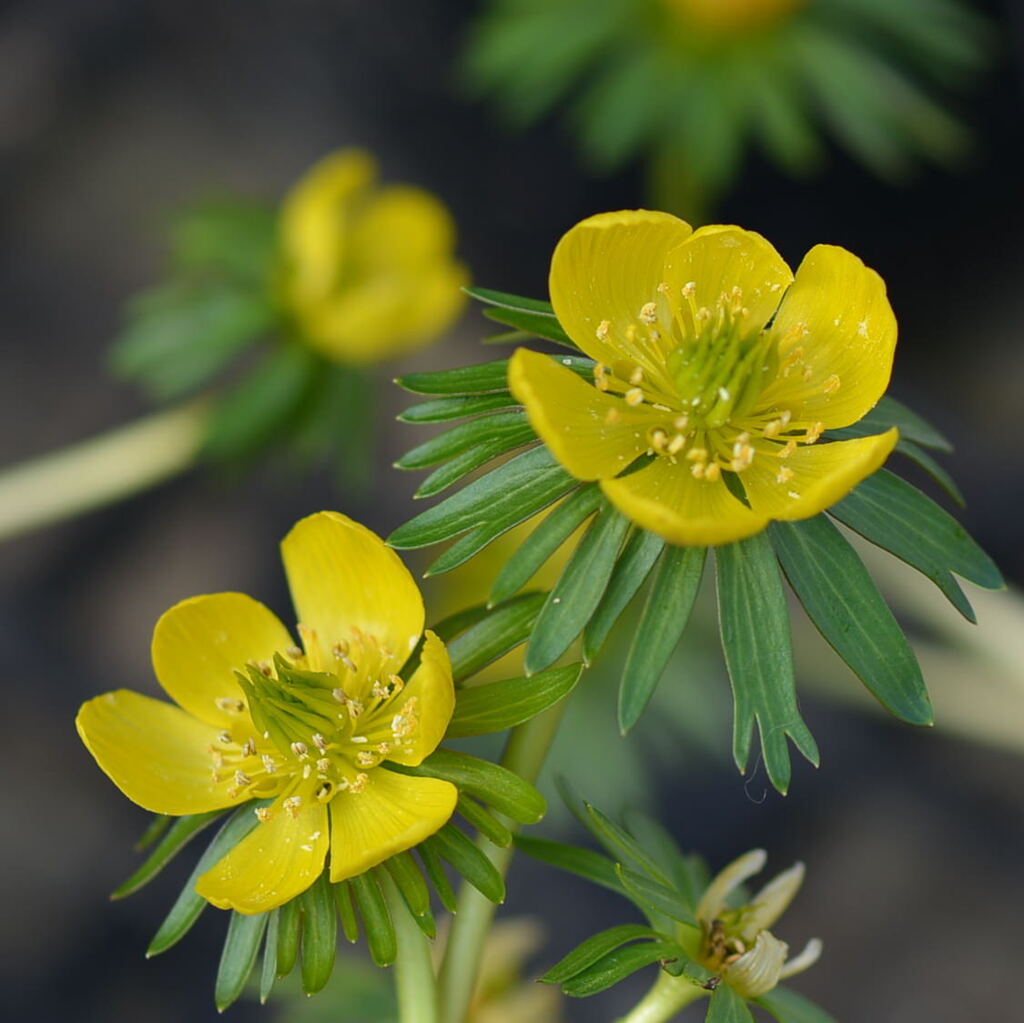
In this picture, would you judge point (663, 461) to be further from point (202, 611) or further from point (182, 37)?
point (182, 37)

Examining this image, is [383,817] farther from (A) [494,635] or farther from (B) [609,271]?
(B) [609,271]

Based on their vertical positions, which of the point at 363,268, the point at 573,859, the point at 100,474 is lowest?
the point at 100,474

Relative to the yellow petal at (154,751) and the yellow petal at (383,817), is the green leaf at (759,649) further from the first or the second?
the yellow petal at (154,751)

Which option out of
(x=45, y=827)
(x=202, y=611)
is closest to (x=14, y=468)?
(x=45, y=827)

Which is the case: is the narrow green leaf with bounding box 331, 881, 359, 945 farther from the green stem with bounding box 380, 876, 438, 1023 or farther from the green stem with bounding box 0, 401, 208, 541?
the green stem with bounding box 0, 401, 208, 541

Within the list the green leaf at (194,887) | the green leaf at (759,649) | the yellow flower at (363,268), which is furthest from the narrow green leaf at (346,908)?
the yellow flower at (363,268)

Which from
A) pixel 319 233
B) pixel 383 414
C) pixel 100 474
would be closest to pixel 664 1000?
pixel 319 233

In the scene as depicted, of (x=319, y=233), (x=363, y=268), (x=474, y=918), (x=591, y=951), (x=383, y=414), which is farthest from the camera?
(x=383, y=414)
